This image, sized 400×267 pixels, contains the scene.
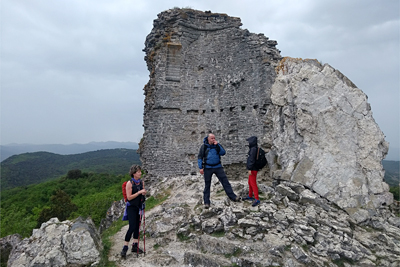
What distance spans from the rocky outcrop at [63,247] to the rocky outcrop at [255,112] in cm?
532

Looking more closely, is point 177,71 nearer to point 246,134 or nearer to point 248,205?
point 246,134

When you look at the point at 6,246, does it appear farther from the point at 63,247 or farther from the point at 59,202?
the point at 63,247

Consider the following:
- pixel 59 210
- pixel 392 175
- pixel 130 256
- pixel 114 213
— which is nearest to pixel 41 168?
pixel 59 210

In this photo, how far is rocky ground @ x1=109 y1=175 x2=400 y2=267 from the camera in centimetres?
516

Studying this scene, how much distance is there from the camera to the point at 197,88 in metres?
12.0

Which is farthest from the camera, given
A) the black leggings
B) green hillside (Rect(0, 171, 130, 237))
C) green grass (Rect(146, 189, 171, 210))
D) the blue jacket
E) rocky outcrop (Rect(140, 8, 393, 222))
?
green hillside (Rect(0, 171, 130, 237))

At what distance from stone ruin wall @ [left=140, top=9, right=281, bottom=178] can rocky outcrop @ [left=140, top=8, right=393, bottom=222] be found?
0.14ft

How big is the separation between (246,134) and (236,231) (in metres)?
5.56

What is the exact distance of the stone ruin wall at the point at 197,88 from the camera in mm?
10930

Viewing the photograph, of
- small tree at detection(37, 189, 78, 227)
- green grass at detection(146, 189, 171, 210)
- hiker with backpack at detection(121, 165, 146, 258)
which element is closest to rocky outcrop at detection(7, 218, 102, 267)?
hiker with backpack at detection(121, 165, 146, 258)

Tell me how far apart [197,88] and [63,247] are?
27.2 feet

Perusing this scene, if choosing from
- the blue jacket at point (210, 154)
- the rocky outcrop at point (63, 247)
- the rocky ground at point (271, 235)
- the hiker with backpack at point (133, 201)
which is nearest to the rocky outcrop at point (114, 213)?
the rocky ground at point (271, 235)

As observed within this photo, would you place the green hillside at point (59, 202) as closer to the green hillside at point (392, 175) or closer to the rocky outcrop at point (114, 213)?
the rocky outcrop at point (114, 213)

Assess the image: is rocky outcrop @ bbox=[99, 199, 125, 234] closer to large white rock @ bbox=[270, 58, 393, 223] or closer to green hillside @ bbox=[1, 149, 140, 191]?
large white rock @ bbox=[270, 58, 393, 223]
